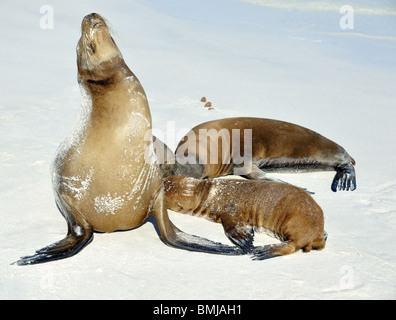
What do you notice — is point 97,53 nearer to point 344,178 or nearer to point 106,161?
point 106,161

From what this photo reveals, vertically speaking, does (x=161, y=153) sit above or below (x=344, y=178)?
above

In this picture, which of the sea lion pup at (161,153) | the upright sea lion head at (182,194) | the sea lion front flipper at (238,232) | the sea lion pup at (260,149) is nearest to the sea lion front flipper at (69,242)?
the upright sea lion head at (182,194)

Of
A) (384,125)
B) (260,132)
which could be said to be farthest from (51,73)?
(384,125)

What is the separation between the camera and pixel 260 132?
5.83m

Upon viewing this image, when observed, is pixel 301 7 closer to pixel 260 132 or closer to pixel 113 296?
pixel 260 132

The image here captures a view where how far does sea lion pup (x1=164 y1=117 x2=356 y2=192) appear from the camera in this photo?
543 centimetres

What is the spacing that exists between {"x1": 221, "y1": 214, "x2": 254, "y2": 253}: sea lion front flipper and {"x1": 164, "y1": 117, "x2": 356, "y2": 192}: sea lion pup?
117 centimetres

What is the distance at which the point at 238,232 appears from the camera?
13.3 feet

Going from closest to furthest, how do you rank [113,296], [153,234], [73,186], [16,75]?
[113,296] < [73,186] < [153,234] < [16,75]

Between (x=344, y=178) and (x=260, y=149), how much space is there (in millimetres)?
899

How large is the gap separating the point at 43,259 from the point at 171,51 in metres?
7.02

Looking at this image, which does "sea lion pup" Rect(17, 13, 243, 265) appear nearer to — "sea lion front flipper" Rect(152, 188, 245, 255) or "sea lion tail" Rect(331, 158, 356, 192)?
"sea lion front flipper" Rect(152, 188, 245, 255)

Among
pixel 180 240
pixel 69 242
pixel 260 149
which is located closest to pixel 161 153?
pixel 260 149

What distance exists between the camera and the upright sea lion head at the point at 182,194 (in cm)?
440
